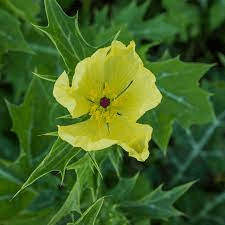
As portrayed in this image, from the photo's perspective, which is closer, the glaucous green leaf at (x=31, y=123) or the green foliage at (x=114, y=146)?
the green foliage at (x=114, y=146)

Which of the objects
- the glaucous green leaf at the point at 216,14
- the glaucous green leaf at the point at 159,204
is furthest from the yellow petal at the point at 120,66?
the glaucous green leaf at the point at 216,14

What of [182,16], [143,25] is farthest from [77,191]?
[182,16]

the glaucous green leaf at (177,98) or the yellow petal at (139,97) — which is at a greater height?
the yellow petal at (139,97)

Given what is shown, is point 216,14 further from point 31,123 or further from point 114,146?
point 114,146

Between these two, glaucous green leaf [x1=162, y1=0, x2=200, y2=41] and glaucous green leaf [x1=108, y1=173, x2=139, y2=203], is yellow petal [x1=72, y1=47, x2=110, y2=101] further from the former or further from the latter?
glaucous green leaf [x1=162, y1=0, x2=200, y2=41]

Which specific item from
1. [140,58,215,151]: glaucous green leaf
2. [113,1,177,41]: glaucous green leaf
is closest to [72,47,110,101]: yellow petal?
[140,58,215,151]: glaucous green leaf

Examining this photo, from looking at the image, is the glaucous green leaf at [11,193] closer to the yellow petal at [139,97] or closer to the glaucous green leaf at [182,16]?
the yellow petal at [139,97]

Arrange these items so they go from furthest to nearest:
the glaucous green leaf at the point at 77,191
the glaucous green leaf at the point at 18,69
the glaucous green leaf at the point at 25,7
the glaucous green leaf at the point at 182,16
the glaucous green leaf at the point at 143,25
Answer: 1. the glaucous green leaf at the point at 182,16
2. the glaucous green leaf at the point at 143,25
3. the glaucous green leaf at the point at 18,69
4. the glaucous green leaf at the point at 25,7
5. the glaucous green leaf at the point at 77,191

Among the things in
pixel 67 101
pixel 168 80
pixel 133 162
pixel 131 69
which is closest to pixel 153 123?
pixel 168 80
